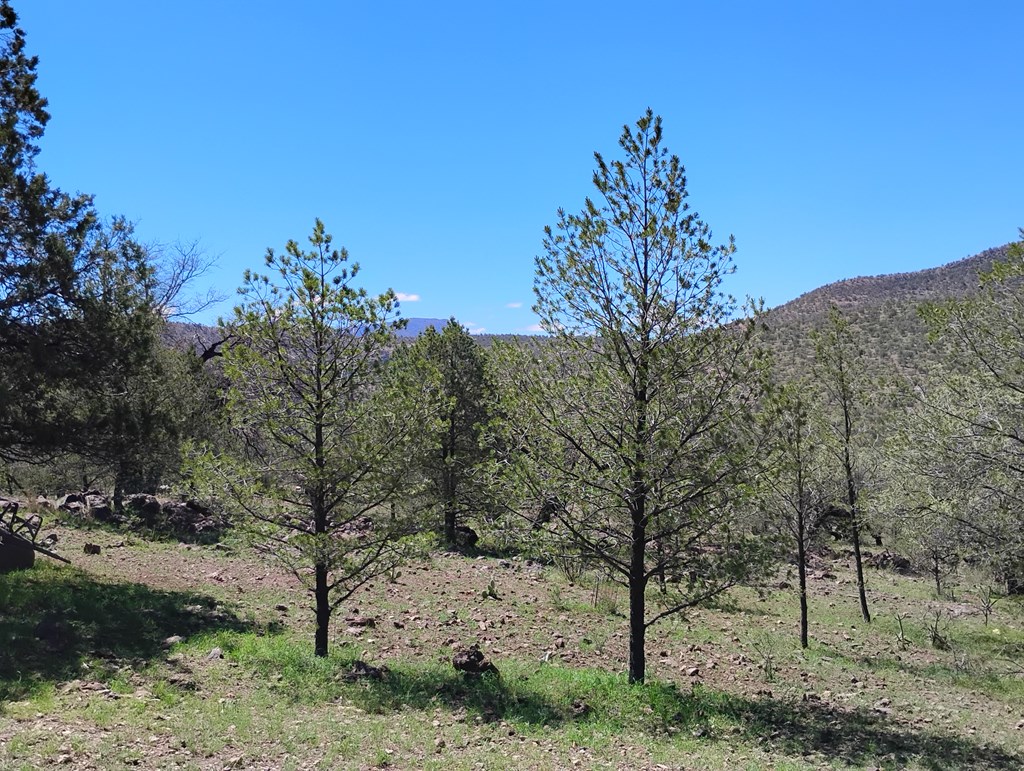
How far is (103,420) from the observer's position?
1311 cm

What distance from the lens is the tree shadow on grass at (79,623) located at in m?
8.81

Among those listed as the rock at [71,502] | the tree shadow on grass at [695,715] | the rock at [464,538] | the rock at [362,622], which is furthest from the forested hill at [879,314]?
the tree shadow on grass at [695,715]

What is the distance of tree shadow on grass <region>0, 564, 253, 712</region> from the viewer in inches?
347

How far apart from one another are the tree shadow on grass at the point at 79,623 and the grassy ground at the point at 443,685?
0.04m

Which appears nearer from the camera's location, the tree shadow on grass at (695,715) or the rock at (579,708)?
the tree shadow on grass at (695,715)

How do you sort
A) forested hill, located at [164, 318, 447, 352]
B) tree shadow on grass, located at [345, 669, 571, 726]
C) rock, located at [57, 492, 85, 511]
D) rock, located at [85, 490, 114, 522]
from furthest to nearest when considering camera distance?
forested hill, located at [164, 318, 447, 352] < rock, located at [57, 492, 85, 511] < rock, located at [85, 490, 114, 522] < tree shadow on grass, located at [345, 669, 571, 726]

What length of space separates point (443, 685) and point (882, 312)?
65.4 metres

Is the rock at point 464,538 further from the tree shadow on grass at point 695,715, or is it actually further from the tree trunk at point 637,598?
the tree trunk at point 637,598

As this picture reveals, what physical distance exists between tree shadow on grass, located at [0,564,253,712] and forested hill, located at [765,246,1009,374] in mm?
37210

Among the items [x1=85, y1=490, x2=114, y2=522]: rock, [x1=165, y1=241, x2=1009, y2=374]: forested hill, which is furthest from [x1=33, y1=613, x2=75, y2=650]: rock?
[x1=165, y1=241, x2=1009, y2=374]: forested hill

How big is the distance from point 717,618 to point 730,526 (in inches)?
390

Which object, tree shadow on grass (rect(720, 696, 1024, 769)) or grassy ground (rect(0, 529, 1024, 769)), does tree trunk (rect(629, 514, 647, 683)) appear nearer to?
grassy ground (rect(0, 529, 1024, 769))

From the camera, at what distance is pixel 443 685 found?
9.64 m

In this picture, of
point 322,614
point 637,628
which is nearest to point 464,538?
point 322,614
